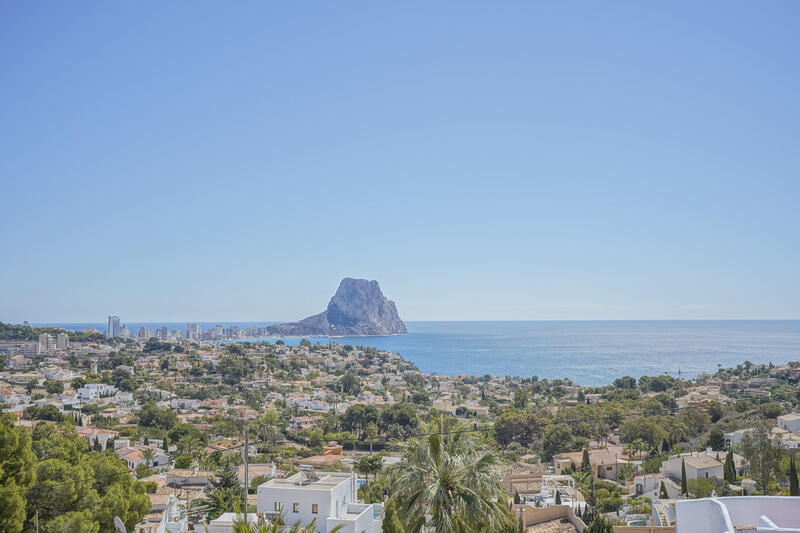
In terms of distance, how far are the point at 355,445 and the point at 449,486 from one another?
38.0 m

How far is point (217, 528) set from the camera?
1353 cm

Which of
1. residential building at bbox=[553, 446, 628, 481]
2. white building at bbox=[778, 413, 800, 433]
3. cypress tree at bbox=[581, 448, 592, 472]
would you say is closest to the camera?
cypress tree at bbox=[581, 448, 592, 472]

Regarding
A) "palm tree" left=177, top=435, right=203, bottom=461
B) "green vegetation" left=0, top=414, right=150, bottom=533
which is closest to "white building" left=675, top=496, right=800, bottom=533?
"green vegetation" left=0, top=414, right=150, bottom=533

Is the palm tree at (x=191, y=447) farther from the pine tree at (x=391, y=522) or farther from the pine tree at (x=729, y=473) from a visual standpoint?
the pine tree at (x=391, y=522)

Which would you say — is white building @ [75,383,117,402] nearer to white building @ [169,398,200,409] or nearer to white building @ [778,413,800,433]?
white building @ [169,398,200,409]

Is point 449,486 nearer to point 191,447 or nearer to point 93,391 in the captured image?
point 191,447

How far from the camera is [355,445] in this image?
43.8m

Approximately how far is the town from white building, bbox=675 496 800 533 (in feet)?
0.06

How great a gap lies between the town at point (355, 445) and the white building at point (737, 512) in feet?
0.06

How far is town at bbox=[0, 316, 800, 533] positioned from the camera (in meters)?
8.22

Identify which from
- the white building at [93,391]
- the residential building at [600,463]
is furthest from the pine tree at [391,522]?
the white building at [93,391]

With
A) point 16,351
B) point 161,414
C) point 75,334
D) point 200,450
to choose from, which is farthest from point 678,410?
point 75,334

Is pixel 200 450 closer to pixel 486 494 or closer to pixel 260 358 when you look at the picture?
pixel 486 494

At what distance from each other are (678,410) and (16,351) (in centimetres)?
7838
